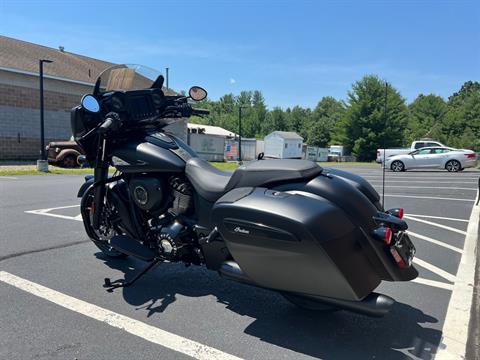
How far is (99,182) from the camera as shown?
4262 millimetres

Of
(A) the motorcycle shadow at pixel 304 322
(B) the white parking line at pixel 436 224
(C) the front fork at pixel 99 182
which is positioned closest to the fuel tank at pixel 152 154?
(C) the front fork at pixel 99 182

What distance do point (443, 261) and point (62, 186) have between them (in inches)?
392

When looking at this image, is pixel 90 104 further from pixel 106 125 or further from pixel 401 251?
pixel 401 251

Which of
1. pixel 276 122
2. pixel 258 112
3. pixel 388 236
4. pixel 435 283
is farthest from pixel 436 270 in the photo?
pixel 258 112

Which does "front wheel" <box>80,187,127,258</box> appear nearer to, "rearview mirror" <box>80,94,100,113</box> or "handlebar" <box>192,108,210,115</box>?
"rearview mirror" <box>80,94,100,113</box>

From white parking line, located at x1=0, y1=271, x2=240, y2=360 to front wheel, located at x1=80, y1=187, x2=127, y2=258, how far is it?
786mm

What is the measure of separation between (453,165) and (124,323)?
74.0 feet

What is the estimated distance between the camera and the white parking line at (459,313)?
284 cm

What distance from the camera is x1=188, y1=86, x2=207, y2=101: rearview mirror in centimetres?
435

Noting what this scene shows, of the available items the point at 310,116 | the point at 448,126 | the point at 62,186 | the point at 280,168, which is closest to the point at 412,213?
the point at 280,168

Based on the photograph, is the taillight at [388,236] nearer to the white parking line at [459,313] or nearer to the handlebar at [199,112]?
the white parking line at [459,313]

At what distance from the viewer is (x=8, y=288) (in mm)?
3793

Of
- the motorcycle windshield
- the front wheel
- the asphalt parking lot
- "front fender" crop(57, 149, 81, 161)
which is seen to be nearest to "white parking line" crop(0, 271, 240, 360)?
the asphalt parking lot

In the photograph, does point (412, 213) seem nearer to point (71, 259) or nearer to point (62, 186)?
point (71, 259)
